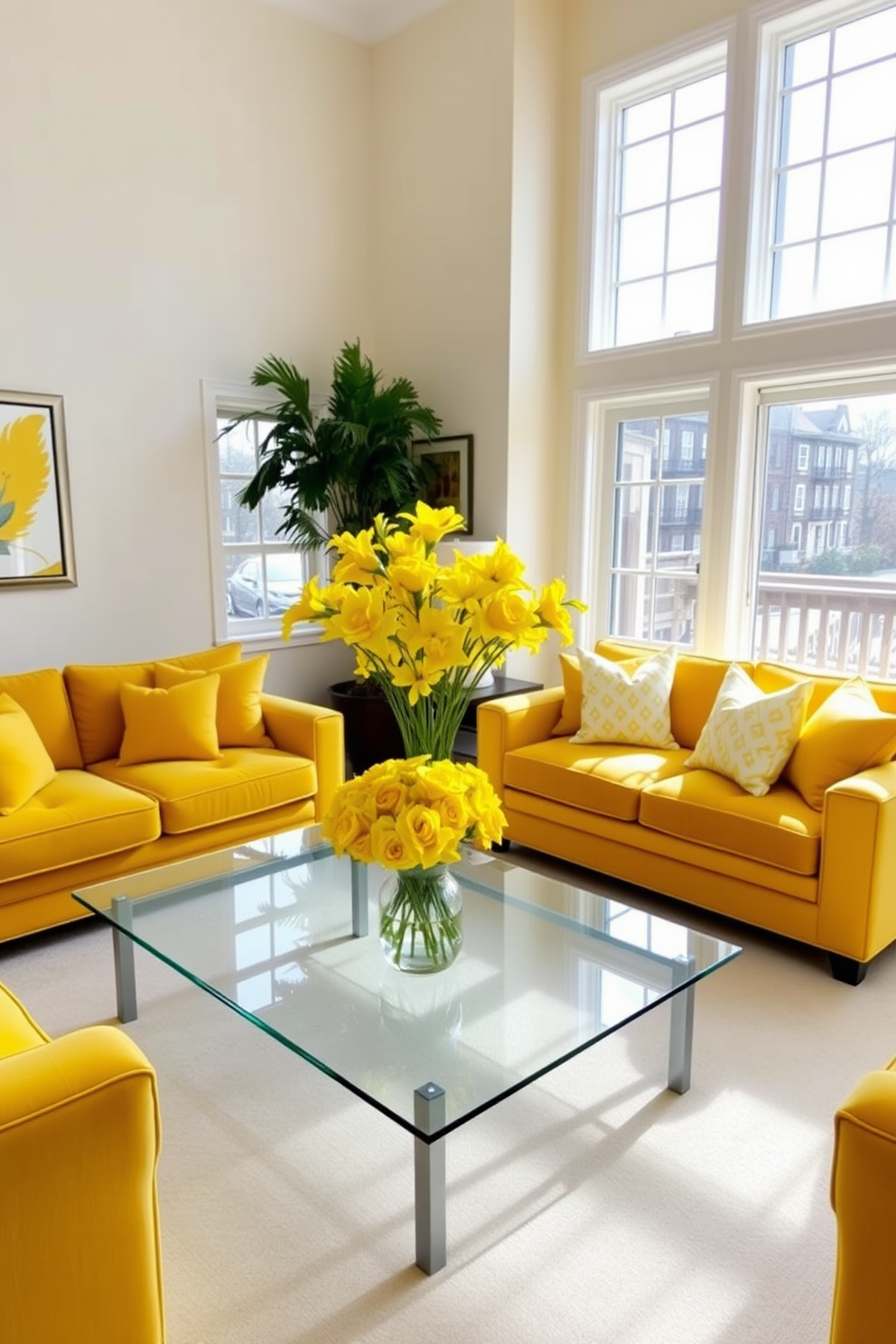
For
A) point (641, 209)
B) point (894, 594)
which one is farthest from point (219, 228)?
point (894, 594)

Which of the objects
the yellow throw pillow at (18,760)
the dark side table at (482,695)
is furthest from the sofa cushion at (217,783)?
the dark side table at (482,695)

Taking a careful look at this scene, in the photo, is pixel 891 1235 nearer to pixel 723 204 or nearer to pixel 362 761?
pixel 362 761

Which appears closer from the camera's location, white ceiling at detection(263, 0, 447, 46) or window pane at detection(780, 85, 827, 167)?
window pane at detection(780, 85, 827, 167)

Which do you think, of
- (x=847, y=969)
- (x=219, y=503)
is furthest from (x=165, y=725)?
(x=847, y=969)

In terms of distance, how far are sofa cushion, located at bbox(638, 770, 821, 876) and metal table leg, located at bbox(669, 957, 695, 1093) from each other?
0.79 metres

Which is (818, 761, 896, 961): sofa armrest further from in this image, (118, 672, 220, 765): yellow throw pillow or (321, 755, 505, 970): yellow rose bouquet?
(118, 672, 220, 765): yellow throw pillow

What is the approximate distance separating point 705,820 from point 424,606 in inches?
64.7

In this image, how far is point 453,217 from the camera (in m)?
4.77

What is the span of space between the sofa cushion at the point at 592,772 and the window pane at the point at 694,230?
2.39m

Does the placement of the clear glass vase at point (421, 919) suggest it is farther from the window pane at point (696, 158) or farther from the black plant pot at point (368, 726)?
the window pane at point (696, 158)

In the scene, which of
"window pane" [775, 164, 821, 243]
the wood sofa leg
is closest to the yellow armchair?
the wood sofa leg

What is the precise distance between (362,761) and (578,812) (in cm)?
157

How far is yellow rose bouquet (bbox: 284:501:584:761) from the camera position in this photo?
1.81m

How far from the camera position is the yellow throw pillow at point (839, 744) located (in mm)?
2910
